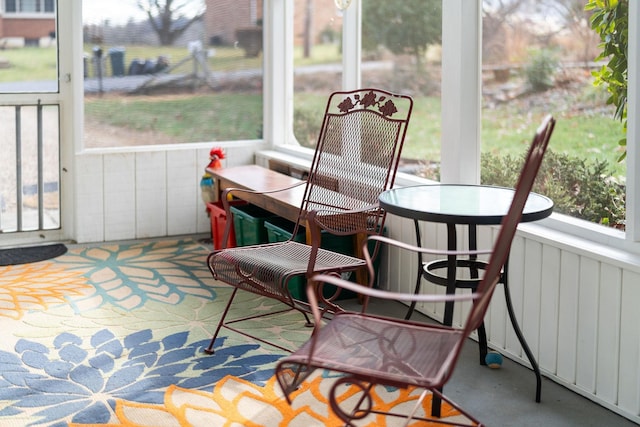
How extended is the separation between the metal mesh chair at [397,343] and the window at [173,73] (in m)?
3.53

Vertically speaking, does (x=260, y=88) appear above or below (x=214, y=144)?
above

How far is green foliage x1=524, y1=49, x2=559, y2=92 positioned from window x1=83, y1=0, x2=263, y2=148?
2796 mm

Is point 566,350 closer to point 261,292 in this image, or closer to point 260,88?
point 261,292

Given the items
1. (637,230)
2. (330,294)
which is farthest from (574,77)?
(330,294)

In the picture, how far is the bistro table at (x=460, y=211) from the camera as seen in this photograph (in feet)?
9.93

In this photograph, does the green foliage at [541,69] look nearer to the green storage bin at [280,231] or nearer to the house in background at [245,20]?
the green storage bin at [280,231]

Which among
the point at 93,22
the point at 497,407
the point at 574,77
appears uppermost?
the point at 93,22

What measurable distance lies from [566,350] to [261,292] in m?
1.29

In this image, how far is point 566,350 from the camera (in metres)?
3.42

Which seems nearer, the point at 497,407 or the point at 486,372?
the point at 497,407

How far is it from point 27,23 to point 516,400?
407 centimetres

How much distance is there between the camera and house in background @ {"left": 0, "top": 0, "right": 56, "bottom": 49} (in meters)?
5.60

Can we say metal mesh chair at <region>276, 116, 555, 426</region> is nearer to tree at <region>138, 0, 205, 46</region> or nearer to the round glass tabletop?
the round glass tabletop

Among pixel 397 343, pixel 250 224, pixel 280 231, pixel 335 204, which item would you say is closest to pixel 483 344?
pixel 335 204
